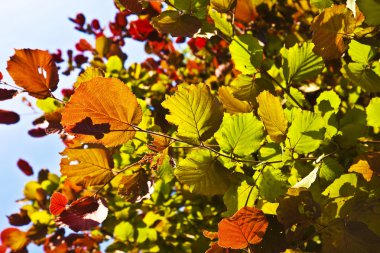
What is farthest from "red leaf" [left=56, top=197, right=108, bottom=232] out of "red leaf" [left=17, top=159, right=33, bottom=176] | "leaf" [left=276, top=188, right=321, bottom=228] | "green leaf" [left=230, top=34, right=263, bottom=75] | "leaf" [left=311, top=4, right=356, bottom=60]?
"red leaf" [left=17, top=159, right=33, bottom=176]

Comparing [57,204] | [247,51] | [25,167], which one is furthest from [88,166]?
[25,167]

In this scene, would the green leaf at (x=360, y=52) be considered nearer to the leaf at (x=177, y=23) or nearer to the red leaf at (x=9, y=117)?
the leaf at (x=177, y=23)

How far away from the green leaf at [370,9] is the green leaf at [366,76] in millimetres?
264

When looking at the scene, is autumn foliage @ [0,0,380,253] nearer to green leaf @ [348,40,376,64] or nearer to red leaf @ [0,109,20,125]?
green leaf @ [348,40,376,64]

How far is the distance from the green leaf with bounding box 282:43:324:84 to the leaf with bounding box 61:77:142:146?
1.60 ft

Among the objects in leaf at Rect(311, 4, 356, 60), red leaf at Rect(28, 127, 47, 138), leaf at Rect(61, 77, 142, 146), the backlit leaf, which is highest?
leaf at Rect(61, 77, 142, 146)

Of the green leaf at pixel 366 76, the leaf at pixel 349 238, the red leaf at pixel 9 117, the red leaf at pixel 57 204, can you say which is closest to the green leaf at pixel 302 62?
the green leaf at pixel 366 76

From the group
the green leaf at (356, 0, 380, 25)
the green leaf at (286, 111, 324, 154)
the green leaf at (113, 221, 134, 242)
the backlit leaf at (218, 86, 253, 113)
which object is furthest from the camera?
the green leaf at (113, 221, 134, 242)

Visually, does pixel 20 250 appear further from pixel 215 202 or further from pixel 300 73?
pixel 300 73

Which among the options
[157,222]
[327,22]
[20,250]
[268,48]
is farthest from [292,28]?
[20,250]

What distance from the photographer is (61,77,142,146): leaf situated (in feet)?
2.55

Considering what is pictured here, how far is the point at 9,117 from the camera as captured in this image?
1526mm

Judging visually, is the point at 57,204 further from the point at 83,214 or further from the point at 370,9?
the point at 370,9

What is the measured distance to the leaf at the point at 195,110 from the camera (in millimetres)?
856
